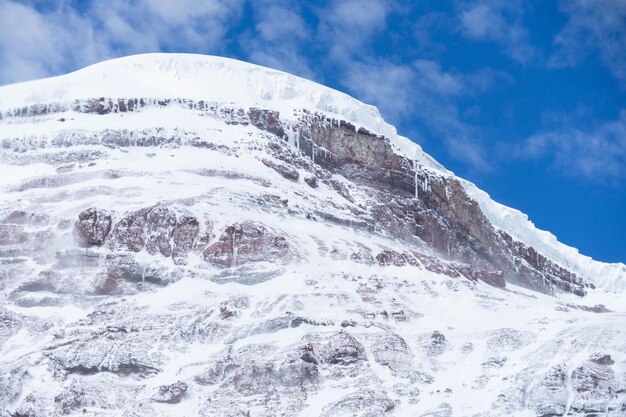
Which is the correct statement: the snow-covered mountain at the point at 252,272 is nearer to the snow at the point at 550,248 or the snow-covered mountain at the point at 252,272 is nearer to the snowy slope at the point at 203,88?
the snowy slope at the point at 203,88

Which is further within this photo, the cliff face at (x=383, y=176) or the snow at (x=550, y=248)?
the snow at (x=550, y=248)

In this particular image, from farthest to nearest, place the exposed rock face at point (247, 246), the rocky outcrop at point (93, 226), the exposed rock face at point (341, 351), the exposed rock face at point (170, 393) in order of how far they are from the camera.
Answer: the rocky outcrop at point (93, 226) < the exposed rock face at point (247, 246) < the exposed rock face at point (341, 351) < the exposed rock face at point (170, 393)

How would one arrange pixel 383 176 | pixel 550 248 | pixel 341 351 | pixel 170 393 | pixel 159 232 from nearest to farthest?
pixel 170 393 < pixel 341 351 < pixel 159 232 < pixel 383 176 < pixel 550 248

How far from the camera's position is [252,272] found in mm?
104250

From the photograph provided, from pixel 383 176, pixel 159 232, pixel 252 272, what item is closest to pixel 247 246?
pixel 252 272

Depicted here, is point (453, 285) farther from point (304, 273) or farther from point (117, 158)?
point (117, 158)

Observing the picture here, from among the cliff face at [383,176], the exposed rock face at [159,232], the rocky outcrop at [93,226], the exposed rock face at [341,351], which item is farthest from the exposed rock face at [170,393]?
the cliff face at [383,176]

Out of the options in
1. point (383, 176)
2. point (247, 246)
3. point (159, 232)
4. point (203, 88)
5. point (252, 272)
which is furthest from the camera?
point (203, 88)

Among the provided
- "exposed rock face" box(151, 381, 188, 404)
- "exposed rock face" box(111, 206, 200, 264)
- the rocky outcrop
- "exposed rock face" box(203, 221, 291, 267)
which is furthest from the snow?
"exposed rock face" box(151, 381, 188, 404)

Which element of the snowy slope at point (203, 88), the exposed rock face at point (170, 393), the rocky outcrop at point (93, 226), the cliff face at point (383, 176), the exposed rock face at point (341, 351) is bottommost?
the exposed rock face at point (170, 393)

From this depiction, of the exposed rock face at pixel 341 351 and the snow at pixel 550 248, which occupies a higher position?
the snow at pixel 550 248

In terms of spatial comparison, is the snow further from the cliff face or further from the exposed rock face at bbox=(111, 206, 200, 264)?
the exposed rock face at bbox=(111, 206, 200, 264)

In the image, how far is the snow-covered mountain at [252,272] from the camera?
83.6 m

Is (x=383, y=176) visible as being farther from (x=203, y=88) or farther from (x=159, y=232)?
(x=159, y=232)
